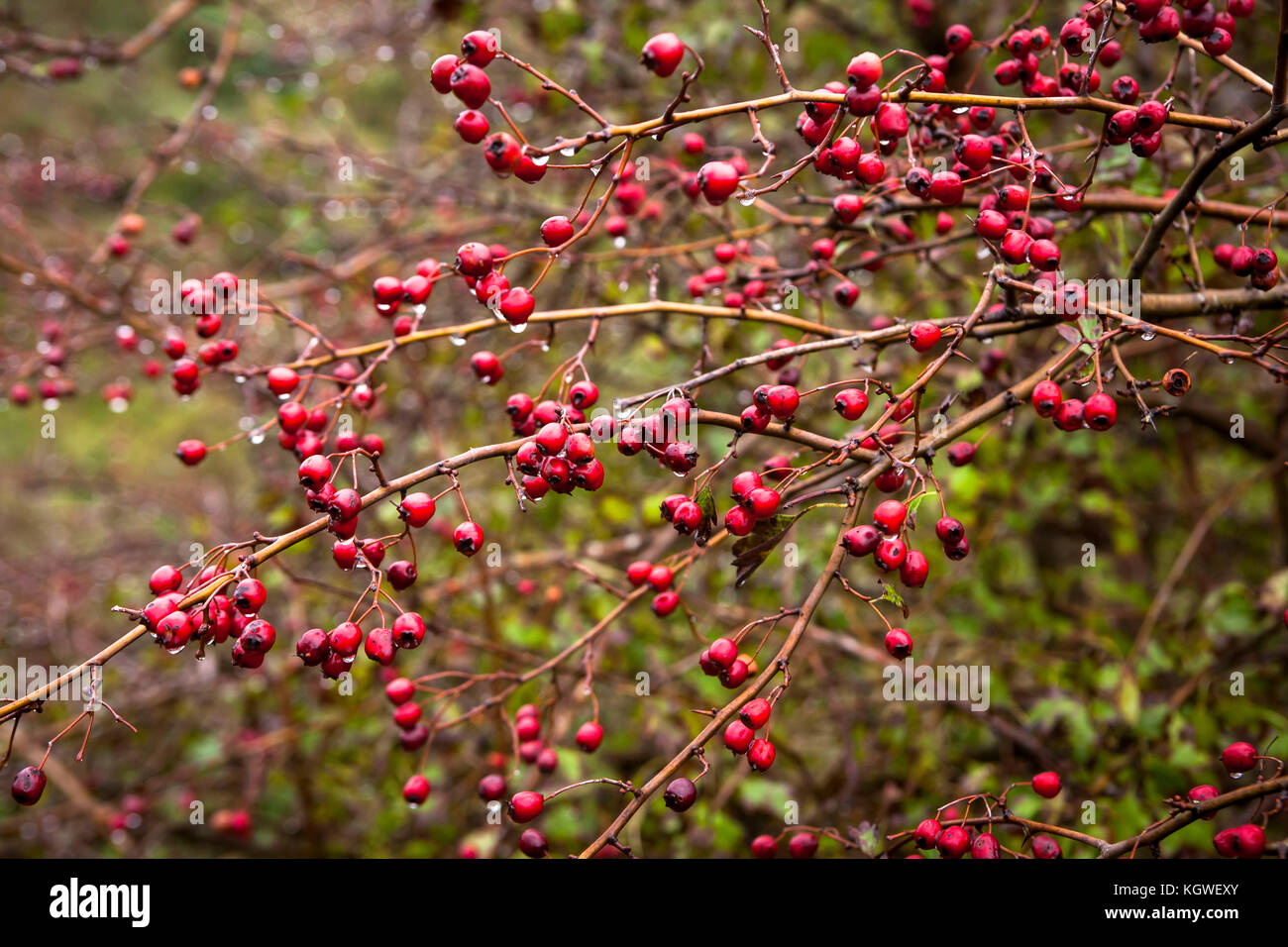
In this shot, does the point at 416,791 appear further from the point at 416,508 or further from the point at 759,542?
the point at 759,542

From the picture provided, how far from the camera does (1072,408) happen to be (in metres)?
1.35

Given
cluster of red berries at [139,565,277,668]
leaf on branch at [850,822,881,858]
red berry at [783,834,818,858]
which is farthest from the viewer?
red berry at [783,834,818,858]

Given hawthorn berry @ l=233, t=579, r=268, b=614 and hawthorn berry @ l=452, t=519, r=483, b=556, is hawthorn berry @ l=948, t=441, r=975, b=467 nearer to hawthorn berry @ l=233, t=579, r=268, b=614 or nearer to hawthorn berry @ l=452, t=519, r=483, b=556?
hawthorn berry @ l=452, t=519, r=483, b=556

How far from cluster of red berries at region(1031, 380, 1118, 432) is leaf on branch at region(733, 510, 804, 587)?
1.37 feet

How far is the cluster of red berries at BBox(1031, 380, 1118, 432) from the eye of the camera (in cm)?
132

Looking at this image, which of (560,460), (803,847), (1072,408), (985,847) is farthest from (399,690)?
(1072,408)

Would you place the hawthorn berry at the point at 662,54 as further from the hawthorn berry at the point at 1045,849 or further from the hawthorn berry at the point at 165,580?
the hawthorn berry at the point at 1045,849

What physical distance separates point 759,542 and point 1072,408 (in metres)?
0.54

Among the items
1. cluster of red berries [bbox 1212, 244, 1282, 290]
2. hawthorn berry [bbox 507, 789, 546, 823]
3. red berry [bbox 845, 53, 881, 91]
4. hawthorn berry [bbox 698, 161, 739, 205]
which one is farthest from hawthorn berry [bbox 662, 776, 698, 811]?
cluster of red berries [bbox 1212, 244, 1282, 290]

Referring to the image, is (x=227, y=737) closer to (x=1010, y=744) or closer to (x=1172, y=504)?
(x=1010, y=744)

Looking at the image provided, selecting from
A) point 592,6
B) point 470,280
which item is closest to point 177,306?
point 470,280

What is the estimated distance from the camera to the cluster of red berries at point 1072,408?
4.34ft

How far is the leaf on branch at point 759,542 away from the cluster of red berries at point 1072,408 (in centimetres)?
42

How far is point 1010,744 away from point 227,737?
3.01m
